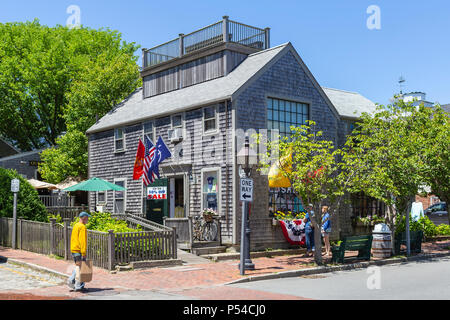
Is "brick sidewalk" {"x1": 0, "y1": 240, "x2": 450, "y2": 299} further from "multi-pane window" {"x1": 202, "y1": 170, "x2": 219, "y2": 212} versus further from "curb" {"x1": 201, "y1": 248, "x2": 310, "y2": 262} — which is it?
"multi-pane window" {"x1": 202, "y1": 170, "x2": 219, "y2": 212}

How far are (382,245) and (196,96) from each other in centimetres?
918

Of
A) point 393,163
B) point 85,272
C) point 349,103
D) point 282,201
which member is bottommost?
point 85,272

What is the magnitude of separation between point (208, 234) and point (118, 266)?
4.53m

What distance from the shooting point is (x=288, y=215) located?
19422mm

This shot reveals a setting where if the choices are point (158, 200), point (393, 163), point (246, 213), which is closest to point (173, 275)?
point (246, 213)

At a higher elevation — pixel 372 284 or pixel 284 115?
pixel 284 115

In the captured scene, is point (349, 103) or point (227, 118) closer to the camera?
point (227, 118)

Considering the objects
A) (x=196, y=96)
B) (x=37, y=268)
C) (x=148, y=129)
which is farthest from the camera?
(x=148, y=129)

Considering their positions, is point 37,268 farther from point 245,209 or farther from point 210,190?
point 210,190

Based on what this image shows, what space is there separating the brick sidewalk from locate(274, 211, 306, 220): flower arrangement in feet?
5.31

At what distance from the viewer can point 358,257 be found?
1673 cm

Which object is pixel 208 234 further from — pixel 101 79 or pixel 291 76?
pixel 101 79
